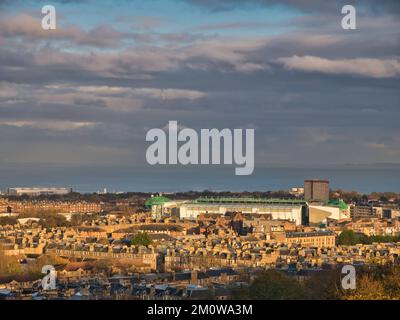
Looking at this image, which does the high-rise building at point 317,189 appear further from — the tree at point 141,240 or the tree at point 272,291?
the tree at point 272,291

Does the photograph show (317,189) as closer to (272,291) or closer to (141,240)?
(141,240)

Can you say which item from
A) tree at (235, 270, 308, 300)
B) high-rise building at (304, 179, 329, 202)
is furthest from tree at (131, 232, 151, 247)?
high-rise building at (304, 179, 329, 202)

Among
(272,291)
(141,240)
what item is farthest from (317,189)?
(272,291)

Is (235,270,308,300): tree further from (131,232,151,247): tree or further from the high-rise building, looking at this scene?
the high-rise building

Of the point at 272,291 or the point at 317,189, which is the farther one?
the point at 317,189

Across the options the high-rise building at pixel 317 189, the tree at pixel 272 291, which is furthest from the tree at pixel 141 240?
the high-rise building at pixel 317 189

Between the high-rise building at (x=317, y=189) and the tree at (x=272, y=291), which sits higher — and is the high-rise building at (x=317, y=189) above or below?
above

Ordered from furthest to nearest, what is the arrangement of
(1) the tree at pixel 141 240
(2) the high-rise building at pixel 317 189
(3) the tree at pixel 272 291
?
(2) the high-rise building at pixel 317 189
(1) the tree at pixel 141 240
(3) the tree at pixel 272 291

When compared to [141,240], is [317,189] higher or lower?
higher

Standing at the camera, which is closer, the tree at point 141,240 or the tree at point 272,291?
the tree at point 272,291
